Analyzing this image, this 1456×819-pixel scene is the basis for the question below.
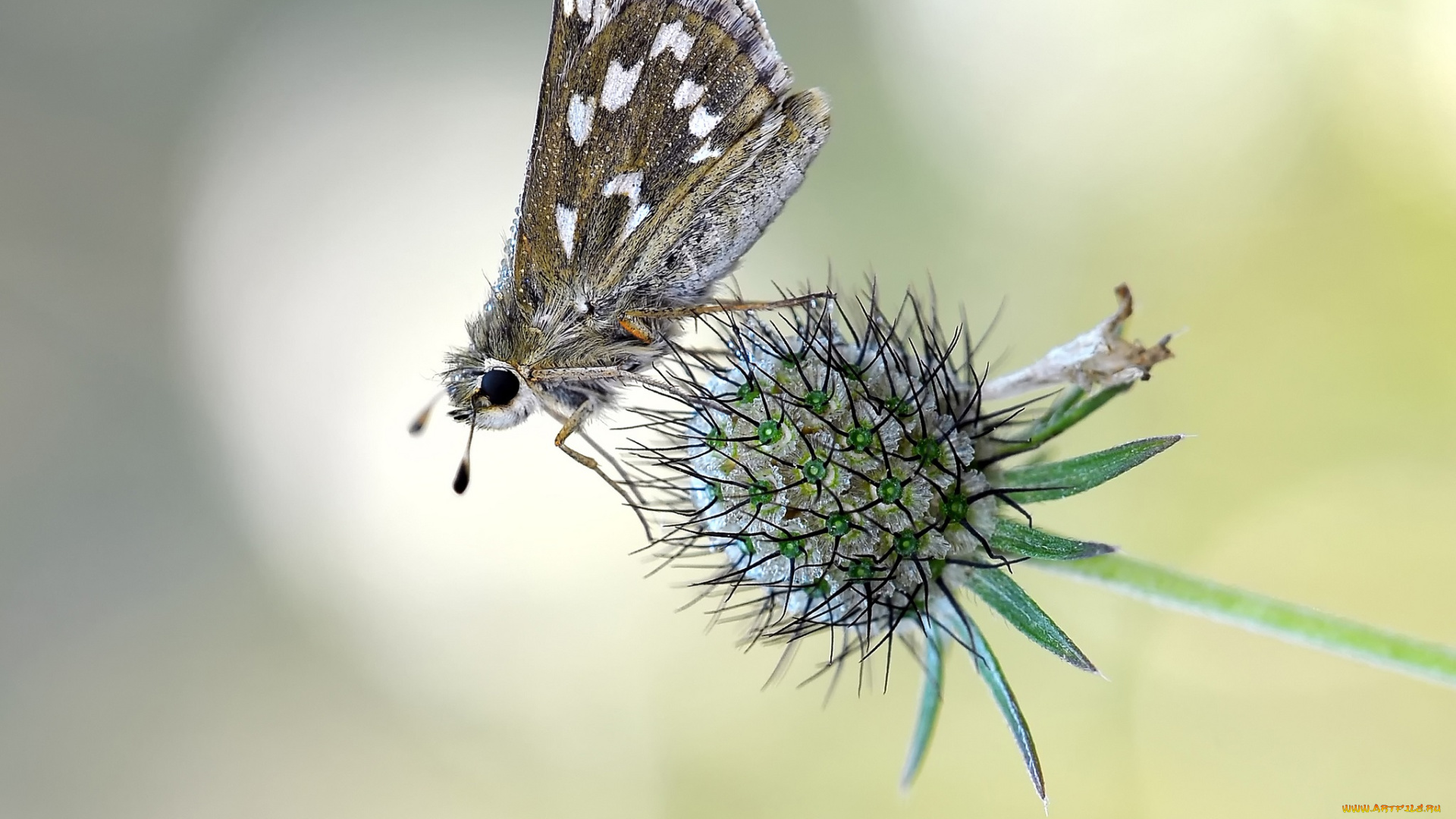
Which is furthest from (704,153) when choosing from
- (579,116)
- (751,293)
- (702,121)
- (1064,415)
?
(751,293)

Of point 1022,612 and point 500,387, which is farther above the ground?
point 1022,612

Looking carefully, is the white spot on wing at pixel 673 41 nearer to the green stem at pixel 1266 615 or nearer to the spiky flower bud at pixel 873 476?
the spiky flower bud at pixel 873 476

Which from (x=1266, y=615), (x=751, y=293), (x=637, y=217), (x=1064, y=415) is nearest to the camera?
(x=1266, y=615)

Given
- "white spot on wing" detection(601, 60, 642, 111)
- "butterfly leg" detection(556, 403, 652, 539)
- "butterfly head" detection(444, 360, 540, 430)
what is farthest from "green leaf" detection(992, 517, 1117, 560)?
"white spot on wing" detection(601, 60, 642, 111)

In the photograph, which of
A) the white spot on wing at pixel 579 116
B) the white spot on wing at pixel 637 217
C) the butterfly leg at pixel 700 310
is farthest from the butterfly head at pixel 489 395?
the white spot on wing at pixel 579 116

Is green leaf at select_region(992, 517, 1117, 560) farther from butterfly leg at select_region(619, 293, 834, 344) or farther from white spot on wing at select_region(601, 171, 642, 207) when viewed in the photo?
white spot on wing at select_region(601, 171, 642, 207)

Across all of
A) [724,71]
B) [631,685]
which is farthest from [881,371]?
[631,685]

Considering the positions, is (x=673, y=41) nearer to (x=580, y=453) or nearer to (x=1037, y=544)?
(x=580, y=453)
